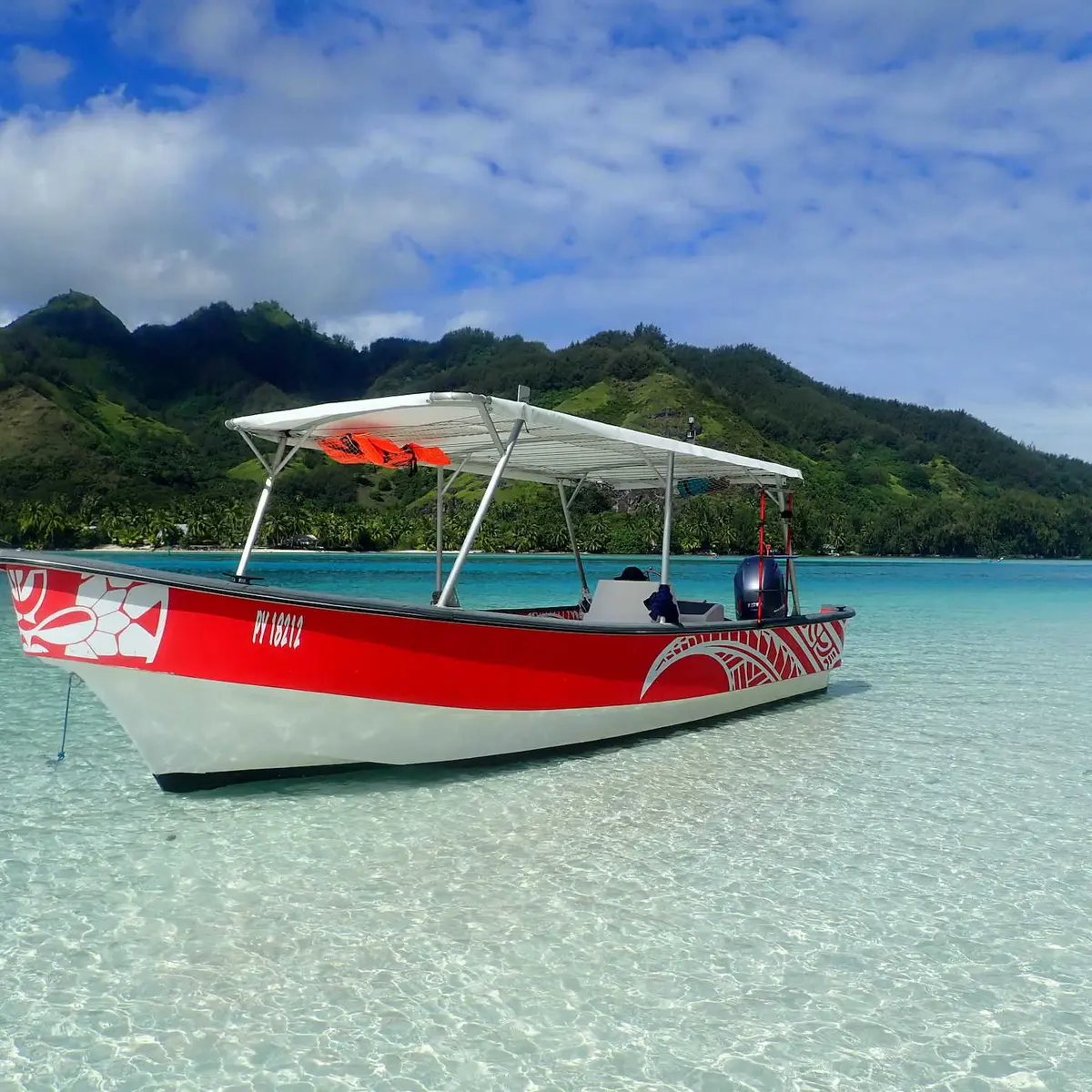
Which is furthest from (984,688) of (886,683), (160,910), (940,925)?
(160,910)

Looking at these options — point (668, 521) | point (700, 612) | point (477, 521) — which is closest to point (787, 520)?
point (700, 612)

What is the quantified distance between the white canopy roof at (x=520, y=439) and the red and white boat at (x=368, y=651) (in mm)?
27

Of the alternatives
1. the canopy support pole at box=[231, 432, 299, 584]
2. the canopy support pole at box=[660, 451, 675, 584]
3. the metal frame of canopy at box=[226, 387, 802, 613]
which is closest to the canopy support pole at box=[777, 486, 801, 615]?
the metal frame of canopy at box=[226, 387, 802, 613]

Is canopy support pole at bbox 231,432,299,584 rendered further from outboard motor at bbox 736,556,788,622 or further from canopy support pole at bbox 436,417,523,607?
outboard motor at bbox 736,556,788,622

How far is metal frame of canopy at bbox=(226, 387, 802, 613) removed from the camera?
650 cm

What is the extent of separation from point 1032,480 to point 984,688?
184 meters

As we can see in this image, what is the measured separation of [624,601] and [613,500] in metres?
51.9

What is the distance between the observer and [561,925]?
438 cm

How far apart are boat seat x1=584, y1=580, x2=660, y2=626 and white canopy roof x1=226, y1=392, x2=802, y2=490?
1186mm

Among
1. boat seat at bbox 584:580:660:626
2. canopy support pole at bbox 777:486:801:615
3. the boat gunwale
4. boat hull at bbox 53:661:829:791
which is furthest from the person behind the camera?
canopy support pole at bbox 777:486:801:615

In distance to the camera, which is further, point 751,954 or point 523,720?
point 523,720

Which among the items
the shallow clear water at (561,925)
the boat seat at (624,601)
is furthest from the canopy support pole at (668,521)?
the shallow clear water at (561,925)

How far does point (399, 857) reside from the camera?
523 cm

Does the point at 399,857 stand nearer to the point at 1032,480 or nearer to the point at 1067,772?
the point at 1067,772
